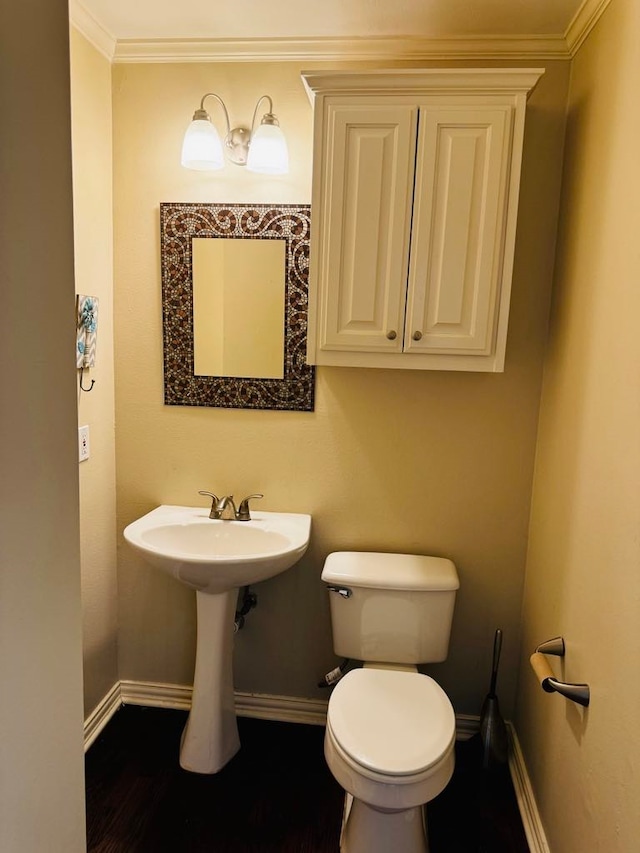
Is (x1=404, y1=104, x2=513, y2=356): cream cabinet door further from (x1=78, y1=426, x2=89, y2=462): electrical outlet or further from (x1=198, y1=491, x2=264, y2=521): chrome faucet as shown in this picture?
(x1=78, y1=426, x2=89, y2=462): electrical outlet

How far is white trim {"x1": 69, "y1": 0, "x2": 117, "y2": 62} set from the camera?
6.01ft

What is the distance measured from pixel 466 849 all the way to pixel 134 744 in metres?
1.20

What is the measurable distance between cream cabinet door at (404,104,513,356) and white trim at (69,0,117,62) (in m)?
1.12

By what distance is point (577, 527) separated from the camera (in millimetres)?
1583

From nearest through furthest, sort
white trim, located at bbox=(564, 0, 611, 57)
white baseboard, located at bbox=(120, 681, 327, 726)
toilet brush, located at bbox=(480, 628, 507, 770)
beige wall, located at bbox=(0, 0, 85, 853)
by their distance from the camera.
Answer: beige wall, located at bbox=(0, 0, 85, 853) < white trim, located at bbox=(564, 0, 611, 57) < toilet brush, located at bbox=(480, 628, 507, 770) < white baseboard, located at bbox=(120, 681, 327, 726)

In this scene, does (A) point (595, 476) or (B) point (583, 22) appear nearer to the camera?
(A) point (595, 476)

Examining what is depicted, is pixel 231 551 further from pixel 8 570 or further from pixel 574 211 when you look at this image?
pixel 574 211

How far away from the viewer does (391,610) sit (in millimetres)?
1963

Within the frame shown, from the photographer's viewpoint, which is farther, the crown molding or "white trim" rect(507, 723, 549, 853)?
the crown molding

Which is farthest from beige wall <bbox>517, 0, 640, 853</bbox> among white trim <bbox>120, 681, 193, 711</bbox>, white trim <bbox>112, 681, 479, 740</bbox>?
white trim <bbox>120, 681, 193, 711</bbox>

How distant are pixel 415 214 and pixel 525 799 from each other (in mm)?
1895

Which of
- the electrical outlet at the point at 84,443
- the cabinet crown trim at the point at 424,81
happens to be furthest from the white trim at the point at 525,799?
the cabinet crown trim at the point at 424,81

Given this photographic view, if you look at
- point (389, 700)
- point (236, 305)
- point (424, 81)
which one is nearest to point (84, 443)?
point (236, 305)

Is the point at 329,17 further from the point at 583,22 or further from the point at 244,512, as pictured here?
the point at 244,512
